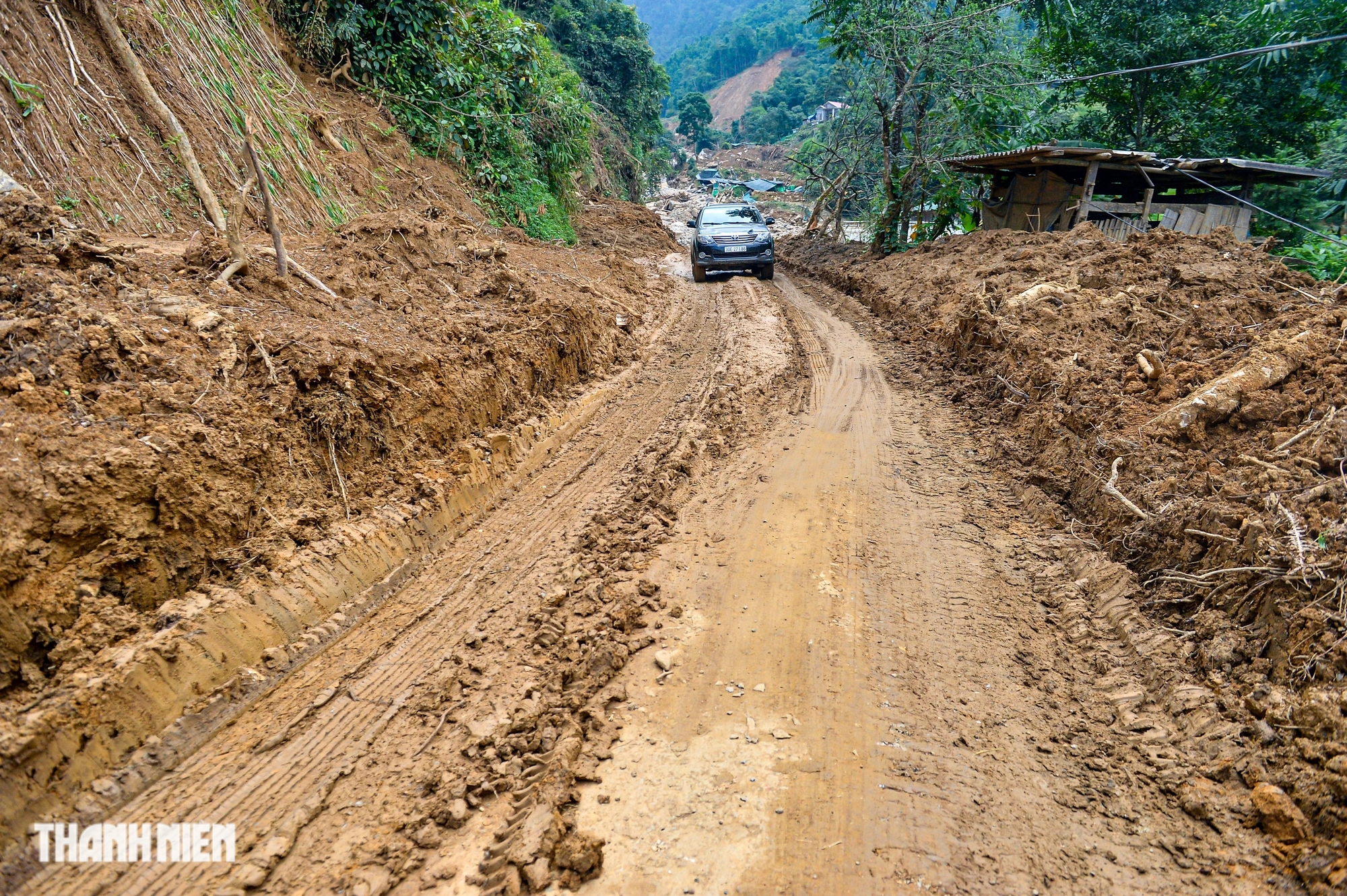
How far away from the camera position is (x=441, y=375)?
5.50 meters

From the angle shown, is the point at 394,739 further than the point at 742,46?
No

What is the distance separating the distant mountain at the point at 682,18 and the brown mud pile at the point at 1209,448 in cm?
12966

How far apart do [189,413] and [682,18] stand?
177m

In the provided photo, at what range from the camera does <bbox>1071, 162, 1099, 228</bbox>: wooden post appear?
11.6 meters

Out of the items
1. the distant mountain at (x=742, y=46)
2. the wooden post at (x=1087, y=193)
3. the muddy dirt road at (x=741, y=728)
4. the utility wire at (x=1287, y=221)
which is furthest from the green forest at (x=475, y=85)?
the distant mountain at (x=742, y=46)

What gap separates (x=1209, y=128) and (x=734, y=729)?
19.5 meters

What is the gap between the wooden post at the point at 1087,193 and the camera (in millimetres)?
11555

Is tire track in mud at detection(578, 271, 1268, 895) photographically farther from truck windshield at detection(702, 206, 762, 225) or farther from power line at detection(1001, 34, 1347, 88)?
truck windshield at detection(702, 206, 762, 225)

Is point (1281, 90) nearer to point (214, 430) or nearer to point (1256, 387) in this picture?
point (1256, 387)

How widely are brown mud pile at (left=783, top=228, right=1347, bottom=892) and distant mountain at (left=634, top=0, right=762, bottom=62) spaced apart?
129665 mm

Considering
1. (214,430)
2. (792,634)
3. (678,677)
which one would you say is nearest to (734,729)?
(678,677)

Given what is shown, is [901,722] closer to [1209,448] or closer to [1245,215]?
[1209,448]

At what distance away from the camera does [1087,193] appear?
38.7ft

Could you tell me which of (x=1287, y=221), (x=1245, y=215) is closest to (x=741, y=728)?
(x=1287, y=221)
